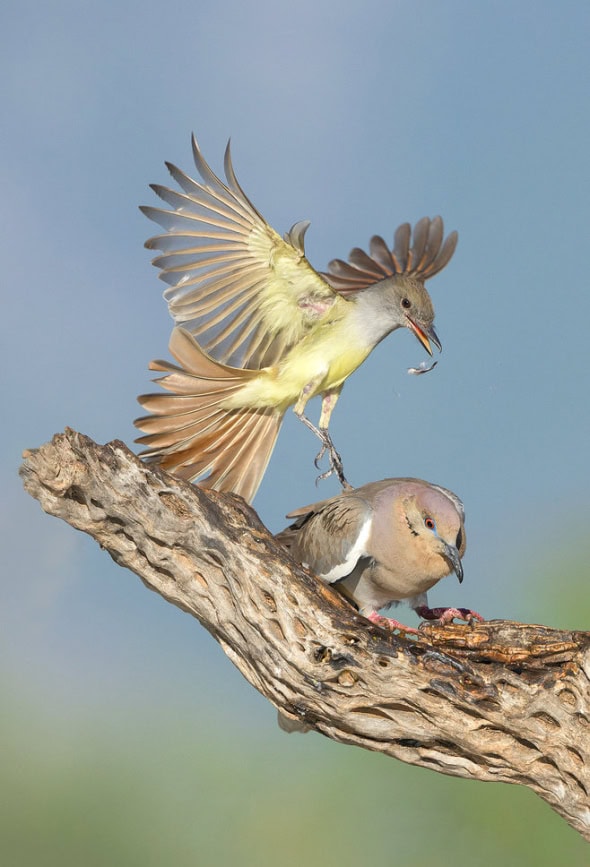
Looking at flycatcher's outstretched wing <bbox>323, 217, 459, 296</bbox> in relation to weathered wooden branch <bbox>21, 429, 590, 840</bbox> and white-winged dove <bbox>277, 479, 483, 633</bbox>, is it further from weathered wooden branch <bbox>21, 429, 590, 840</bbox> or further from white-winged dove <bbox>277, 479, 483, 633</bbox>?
weathered wooden branch <bbox>21, 429, 590, 840</bbox>

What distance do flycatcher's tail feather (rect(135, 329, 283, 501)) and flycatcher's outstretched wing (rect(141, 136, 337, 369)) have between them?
23cm

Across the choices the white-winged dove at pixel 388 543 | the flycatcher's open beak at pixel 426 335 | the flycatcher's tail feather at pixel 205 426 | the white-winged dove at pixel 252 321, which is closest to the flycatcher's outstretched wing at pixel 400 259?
the white-winged dove at pixel 252 321

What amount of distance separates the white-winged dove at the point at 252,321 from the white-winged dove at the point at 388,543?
0.87 metres

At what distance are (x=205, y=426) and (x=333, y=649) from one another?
171 cm

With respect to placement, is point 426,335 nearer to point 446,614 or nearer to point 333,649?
point 446,614

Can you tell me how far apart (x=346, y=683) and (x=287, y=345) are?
217 cm

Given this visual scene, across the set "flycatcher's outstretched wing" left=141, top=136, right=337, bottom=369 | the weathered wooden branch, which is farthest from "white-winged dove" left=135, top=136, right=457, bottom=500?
the weathered wooden branch

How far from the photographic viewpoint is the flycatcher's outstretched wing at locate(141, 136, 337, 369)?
15.2ft

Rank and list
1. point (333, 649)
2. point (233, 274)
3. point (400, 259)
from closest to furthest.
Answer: point (333, 649) → point (233, 274) → point (400, 259)

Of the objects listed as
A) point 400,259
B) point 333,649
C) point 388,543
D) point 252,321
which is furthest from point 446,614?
point 400,259

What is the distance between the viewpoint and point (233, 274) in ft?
16.0

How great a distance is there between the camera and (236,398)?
5016mm

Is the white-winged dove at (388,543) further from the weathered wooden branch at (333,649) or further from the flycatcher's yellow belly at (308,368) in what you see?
the flycatcher's yellow belly at (308,368)

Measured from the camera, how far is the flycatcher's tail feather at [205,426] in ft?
15.3
